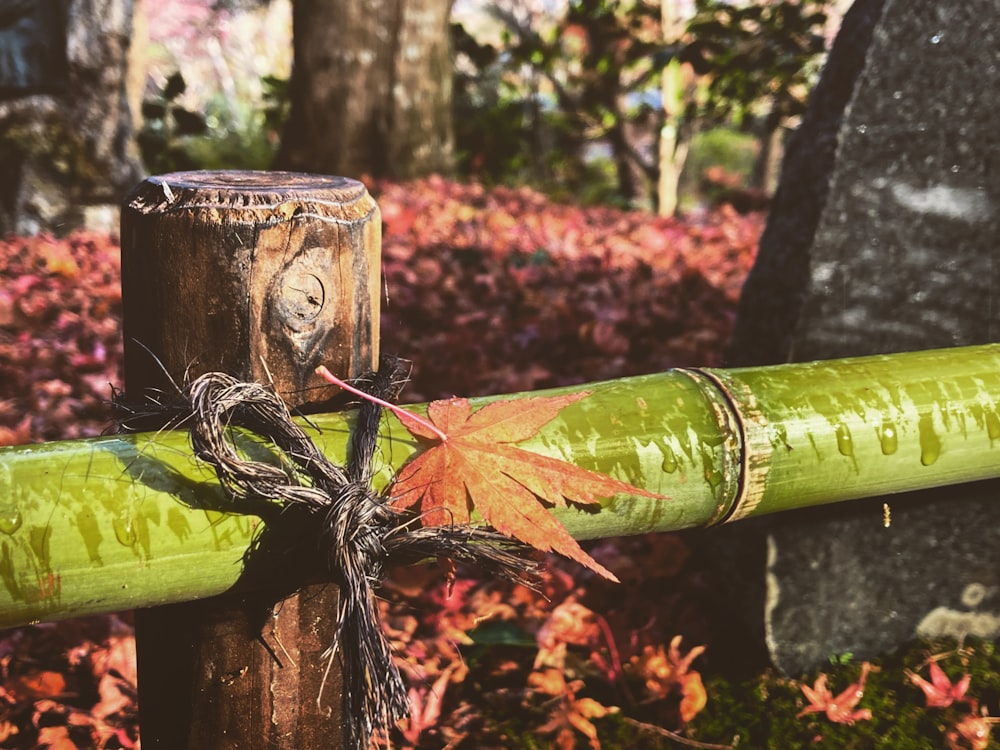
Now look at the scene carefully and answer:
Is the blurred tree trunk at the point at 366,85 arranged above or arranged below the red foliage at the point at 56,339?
above

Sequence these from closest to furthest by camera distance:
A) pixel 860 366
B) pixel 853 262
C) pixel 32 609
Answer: pixel 32 609
pixel 860 366
pixel 853 262

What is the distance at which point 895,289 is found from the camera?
6.53 ft

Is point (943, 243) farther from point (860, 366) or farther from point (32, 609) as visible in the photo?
point (32, 609)

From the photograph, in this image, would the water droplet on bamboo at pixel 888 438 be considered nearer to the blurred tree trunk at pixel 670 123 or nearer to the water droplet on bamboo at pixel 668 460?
the water droplet on bamboo at pixel 668 460

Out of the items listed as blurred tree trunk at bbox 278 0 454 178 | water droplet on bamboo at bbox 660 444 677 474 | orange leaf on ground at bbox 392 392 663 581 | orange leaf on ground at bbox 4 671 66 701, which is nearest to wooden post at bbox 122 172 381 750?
orange leaf on ground at bbox 392 392 663 581

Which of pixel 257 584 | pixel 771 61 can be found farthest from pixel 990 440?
pixel 771 61

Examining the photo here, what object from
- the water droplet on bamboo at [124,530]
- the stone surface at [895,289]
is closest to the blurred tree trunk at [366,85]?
the stone surface at [895,289]

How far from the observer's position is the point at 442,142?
6.64m

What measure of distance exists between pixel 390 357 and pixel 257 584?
41cm

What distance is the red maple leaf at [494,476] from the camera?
3.80 feet

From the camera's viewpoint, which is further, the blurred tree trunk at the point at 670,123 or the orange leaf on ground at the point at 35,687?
the blurred tree trunk at the point at 670,123

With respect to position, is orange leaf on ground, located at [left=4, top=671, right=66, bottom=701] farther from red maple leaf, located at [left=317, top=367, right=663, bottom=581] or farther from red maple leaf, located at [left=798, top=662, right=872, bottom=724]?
red maple leaf, located at [left=798, top=662, right=872, bottom=724]

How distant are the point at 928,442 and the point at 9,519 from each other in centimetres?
156

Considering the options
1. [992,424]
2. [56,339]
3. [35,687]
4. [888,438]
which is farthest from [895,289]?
[56,339]
